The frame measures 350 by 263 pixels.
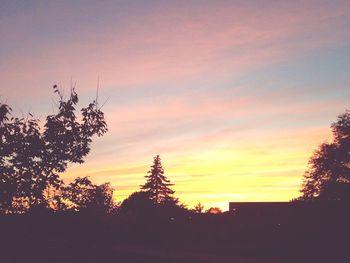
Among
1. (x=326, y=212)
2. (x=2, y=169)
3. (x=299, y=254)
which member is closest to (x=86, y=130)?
(x=2, y=169)

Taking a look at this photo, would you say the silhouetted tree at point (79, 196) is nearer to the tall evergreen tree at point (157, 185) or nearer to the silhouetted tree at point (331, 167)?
the silhouetted tree at point (331, 167)

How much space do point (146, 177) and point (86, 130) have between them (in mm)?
76648

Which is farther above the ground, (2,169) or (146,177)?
(146,177)

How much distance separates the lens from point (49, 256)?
22.5 meters

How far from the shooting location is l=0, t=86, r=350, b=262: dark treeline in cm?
1123

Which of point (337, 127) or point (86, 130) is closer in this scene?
point (86, 130)

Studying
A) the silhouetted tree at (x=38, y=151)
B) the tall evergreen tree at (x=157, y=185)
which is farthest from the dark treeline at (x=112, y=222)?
the tall evergreen tree at (x=157, y=185)

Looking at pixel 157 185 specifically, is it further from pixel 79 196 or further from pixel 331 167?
pixel 79 196

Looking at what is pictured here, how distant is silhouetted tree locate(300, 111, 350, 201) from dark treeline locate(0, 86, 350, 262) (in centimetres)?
12

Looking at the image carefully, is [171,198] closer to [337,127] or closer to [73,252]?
[337,127]

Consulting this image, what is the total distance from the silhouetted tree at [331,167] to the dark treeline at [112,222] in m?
0.12

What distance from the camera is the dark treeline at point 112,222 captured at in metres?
11.2

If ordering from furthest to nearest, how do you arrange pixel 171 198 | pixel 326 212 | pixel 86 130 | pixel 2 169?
pixel 171 198 < pixel 326 212 < pixel 86 130 < pixel 2 169

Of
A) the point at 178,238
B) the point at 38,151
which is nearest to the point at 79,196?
the point at 38,151
